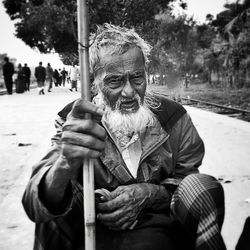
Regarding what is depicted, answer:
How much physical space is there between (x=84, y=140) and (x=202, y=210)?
66cm

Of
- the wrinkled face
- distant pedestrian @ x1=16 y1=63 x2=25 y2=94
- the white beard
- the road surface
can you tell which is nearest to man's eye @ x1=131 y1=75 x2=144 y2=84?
the wrinkled face

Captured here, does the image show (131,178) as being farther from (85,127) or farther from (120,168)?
(85,127)

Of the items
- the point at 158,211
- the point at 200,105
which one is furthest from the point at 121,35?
the point at 200,105

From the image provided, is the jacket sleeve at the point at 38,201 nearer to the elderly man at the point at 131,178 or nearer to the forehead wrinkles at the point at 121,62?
the elderly man at the point at 131,178

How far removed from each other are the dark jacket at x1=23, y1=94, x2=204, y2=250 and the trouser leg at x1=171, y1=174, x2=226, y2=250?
20cm

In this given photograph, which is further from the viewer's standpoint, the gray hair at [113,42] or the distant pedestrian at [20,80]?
the distant pedestrian at [20,80]

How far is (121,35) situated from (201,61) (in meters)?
28.4

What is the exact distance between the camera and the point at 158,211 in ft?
6.03

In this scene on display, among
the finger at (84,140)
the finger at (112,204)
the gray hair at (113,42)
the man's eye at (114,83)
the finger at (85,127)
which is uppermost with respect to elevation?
the gray hair at (113,42)

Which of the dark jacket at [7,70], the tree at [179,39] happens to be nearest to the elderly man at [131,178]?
the dark jacket at [7,70]

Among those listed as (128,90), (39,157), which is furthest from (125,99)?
(39,157)

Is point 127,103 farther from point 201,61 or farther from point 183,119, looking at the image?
point 201,61

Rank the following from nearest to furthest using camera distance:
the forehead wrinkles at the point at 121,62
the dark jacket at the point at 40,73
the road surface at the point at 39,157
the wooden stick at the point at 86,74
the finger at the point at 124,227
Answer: the wooden stick at the point at 86,74 < the finger at the point at 124,227 < the forehead wrinkles at the point at 121,62 < the road surface at the point at 39,157 < the dark jacket at the point at 40,73

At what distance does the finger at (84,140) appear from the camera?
1.24 metres
